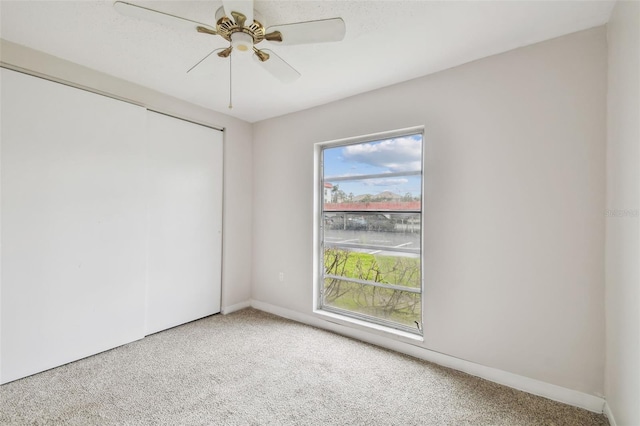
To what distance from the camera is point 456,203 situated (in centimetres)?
233

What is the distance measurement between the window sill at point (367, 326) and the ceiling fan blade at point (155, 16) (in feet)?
9.01

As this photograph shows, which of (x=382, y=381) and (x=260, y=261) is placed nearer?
(x=382, y=381)

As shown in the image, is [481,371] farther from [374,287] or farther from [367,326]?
[374,287]

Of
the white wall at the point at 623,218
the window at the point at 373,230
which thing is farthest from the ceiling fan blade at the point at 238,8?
the white wall at the point at 623,218

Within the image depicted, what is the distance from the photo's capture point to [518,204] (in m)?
2.06

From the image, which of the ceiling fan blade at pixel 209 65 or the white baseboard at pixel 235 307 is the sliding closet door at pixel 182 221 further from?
the ceiling fan blade at pixel 209 65

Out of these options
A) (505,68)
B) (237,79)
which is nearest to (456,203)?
(505,68)

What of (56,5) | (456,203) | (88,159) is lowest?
(456,203)

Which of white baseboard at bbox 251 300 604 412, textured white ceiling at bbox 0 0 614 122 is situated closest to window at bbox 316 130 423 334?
white baseboard at bbox 251 300 604 412

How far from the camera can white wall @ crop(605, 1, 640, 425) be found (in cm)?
140

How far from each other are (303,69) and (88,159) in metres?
2.04

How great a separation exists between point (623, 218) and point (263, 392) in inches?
98.6

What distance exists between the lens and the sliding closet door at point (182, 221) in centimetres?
294

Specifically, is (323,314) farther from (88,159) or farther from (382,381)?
(88,159)
